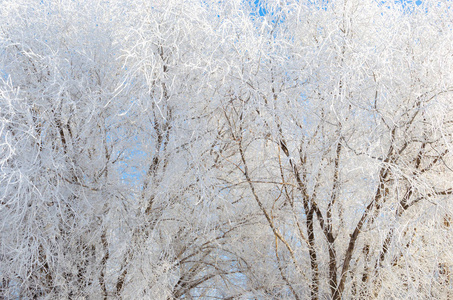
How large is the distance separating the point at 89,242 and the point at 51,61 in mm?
1898

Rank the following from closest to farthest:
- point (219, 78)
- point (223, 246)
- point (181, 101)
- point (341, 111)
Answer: point (341, 111)
point (219, 78)
point (181, 101)
point (223, 246)

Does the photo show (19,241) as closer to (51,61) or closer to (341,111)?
(51,61)

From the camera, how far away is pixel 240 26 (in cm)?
439

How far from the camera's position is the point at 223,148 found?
5410mm

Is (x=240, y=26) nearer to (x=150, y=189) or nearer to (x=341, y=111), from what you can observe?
(x=341, y=111)

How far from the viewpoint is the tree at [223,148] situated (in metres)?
4.31

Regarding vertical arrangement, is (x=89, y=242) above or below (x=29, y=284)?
above

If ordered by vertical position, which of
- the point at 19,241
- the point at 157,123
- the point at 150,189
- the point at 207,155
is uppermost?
the point at 157,123

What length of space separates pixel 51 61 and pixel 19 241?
6.04ft

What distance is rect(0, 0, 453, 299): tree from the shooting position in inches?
170

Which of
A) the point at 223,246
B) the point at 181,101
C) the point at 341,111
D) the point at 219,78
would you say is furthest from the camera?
the point at 223,246

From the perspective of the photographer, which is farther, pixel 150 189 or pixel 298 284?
pixel 150 189

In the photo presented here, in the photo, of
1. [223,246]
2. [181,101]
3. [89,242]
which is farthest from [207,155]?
[89,242]

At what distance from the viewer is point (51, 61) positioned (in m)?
4.71
